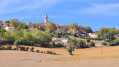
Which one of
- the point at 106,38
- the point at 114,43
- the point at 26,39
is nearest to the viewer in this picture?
the point at 26,39

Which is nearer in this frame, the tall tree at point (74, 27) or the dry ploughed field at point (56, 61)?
the dry ploughed field at point (56, 61)

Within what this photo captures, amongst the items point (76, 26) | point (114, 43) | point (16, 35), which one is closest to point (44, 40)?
point (16, 35)

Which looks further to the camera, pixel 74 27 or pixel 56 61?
pixel 74 27

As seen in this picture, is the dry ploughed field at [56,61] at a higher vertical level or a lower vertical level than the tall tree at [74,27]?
lower

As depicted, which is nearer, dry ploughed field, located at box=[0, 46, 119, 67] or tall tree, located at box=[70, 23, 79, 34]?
dry ploughed field, located at box=[0, 46, 119, 67]

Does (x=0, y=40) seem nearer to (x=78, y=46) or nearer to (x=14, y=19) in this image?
(x=78, y=46)

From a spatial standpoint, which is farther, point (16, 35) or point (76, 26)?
point (76, 26)

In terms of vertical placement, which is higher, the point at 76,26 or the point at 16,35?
the point at 76,26

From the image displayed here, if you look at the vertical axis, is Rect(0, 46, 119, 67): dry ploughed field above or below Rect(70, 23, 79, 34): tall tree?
below

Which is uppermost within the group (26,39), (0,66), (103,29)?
(103,29)

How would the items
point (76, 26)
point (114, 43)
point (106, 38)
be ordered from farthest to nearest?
point (76, 26)
point (106, 38)
point (114, 43)

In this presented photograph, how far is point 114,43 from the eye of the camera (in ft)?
283

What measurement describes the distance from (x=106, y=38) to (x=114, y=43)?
26.8 m

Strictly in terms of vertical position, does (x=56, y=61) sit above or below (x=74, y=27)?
below
